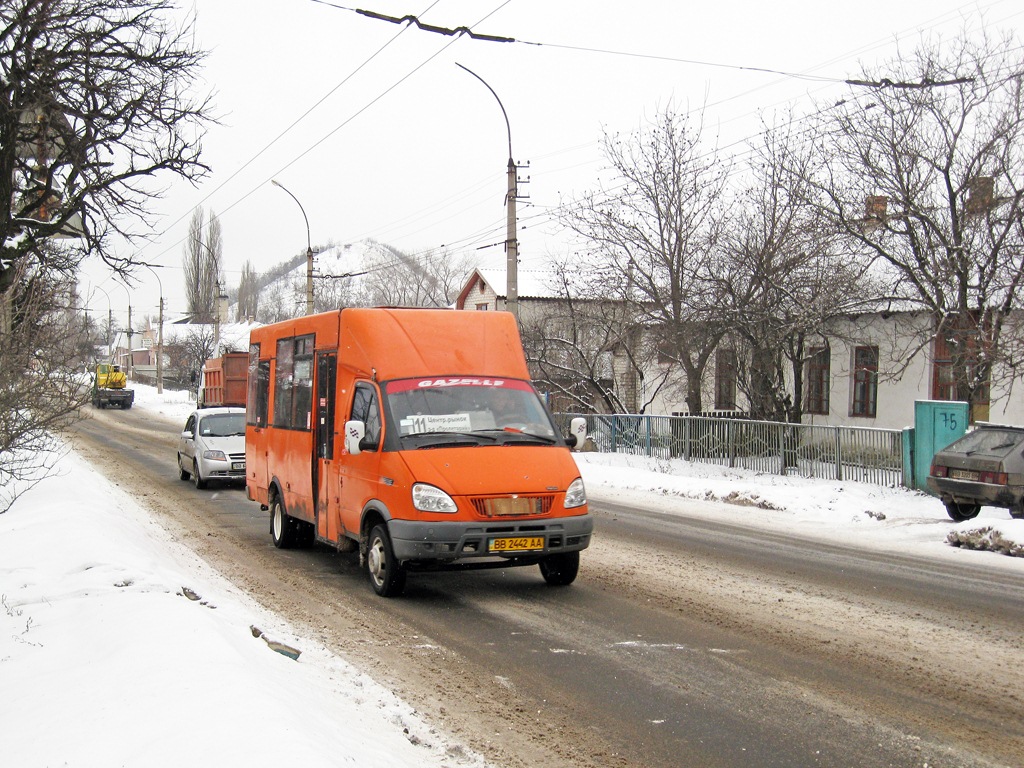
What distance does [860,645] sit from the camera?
7148 mm

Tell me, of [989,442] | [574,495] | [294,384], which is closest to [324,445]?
[294,384]

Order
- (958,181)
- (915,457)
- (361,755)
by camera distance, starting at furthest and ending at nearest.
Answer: (958,181)
(915,457)
(361,755)

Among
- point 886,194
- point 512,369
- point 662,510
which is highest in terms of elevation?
point 886,194

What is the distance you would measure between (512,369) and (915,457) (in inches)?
438

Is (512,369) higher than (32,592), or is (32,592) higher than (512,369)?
(512,369)

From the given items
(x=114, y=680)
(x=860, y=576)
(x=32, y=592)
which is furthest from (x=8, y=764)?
(x=860, y=576)

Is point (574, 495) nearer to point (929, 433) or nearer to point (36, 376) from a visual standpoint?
point (36, 376)

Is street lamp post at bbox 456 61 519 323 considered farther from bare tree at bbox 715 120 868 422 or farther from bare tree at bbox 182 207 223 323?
bare tree at bbox 182 207 223 323

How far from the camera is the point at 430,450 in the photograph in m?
8.74

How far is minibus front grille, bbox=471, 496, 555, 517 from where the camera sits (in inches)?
328

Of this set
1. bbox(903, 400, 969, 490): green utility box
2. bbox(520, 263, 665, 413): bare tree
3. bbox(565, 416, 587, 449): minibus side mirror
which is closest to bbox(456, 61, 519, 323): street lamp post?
bbox(520, 263, 665, 413): bare tree

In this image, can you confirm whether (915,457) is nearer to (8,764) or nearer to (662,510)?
(662,510)

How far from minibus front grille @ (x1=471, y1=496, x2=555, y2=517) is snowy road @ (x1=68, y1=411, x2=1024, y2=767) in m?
0.86

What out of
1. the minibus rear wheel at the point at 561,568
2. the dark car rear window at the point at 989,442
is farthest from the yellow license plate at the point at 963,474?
the minibus rear wheel at the point at 561,568
